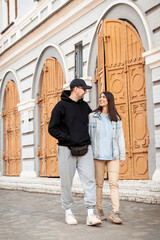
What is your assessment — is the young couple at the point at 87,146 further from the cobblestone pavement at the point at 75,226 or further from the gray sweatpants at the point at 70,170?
the cobblestone pavement at the point at 75,226

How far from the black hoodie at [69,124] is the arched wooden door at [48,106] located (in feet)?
23.5

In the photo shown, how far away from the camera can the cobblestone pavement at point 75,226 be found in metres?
4.63

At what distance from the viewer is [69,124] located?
5371 millimetres

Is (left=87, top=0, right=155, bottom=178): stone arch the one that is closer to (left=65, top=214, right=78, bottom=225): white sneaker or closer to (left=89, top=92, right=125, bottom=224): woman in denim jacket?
(left=89, top=92, right=125, bottom=224): woman in denim jacket

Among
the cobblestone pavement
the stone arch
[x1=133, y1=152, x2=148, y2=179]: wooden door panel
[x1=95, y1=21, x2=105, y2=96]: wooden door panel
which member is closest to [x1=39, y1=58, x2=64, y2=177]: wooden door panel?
the stone arch

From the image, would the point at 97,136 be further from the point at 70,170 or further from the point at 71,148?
the point at 70,170

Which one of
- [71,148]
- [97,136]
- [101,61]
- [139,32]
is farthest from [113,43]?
[71,148]

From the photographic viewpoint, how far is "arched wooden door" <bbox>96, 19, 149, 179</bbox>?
8969mm

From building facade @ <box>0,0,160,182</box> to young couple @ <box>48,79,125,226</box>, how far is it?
9.82ft

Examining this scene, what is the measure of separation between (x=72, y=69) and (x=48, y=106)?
1875mm

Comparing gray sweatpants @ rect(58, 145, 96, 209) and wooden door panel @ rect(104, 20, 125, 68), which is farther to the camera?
wooden door panel @ rect(104, 20, 125, 68)

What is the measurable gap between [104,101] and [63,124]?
0.66 meters

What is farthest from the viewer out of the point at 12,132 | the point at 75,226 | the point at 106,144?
the point at 12,132

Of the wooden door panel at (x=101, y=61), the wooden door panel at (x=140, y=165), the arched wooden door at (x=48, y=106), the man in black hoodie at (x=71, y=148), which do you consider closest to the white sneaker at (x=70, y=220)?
the man in black hoodie at (x=71, y=148)
